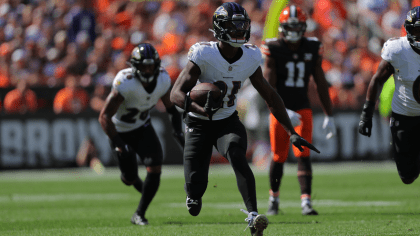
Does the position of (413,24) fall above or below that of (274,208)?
above

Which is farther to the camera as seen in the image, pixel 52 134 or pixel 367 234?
pixel 52 134

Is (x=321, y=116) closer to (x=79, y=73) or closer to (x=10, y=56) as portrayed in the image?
(x=79, y=73)

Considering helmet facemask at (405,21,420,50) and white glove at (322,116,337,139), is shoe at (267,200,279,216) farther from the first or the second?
helmet facemask at (405,21,420,50)

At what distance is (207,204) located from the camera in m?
7.88

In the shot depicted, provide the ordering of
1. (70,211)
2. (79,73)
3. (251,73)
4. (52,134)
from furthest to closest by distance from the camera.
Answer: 1. (79,73)
2. (52,134)
3. (70,211)
4. (251,73)

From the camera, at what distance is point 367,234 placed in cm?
495

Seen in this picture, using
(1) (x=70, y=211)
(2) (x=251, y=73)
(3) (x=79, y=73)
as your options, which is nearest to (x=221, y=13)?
(2) (x=251, y=73)

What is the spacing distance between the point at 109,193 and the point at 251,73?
16.6 feet

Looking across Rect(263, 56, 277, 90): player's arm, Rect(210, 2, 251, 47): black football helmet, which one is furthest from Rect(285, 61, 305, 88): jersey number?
Rect(210, 2, 251, 47): black football helmet

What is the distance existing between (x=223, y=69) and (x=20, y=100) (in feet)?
26.9

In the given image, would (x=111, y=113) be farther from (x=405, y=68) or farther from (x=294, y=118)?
(x=405, y=68)

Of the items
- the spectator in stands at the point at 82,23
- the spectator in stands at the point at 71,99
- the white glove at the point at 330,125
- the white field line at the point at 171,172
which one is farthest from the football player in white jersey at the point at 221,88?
the spectator in stands at the point at 82,23

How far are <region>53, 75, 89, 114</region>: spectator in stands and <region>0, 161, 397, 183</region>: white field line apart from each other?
1.19 metres

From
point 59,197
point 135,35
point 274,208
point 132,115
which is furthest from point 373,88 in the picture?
point 135,35
